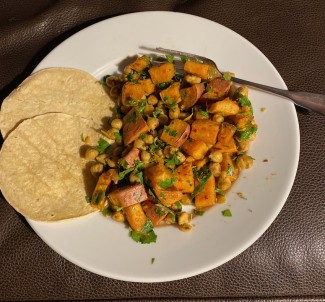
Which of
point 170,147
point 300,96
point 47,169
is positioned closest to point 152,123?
point 170,147

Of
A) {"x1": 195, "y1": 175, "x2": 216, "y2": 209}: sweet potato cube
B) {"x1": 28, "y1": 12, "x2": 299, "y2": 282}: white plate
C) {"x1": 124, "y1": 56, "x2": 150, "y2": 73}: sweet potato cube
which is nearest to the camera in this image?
{"x1": 28, "y1": 12, "x2": 299, "y2": 282}: white plate

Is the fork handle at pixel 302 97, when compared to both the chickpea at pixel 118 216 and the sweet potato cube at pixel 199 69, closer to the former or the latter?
the sweet potato cube at pixel 199 69

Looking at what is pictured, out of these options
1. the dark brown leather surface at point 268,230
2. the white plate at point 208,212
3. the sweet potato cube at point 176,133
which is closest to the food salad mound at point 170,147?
the sweet potato cube at point 176,133

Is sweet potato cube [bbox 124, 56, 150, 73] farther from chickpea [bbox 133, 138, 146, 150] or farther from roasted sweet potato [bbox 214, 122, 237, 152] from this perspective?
roasted sweet potato [bbox 214, 122, 237, 152]

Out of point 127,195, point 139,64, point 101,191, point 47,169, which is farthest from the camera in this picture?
point 139,64

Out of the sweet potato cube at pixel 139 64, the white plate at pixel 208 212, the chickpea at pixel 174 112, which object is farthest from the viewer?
the sweet potato cube at pixel 139 64

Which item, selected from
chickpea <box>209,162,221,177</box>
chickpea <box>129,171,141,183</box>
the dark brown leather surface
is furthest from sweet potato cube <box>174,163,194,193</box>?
the dark brown leather surface

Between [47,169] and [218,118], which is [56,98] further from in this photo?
[218,118]
